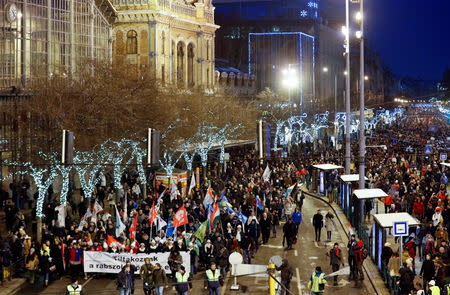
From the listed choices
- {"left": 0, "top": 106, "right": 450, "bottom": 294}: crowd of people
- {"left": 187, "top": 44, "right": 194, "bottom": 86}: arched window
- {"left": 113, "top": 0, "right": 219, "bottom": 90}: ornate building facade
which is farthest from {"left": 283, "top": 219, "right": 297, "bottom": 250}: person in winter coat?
{"left": 187, "top": 44, "right": 194, "bottom": 86}: arched window

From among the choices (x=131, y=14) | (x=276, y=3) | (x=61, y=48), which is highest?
(x=276, y=3)

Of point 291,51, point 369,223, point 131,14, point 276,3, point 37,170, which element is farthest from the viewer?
point 276,3

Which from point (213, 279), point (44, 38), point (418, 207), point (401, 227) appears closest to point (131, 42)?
point (44, 38)

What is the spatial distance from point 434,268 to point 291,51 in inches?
3677

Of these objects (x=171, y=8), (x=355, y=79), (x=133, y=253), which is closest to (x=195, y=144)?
(x=171, y=8)

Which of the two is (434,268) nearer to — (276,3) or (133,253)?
(133,253)

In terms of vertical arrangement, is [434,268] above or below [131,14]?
below

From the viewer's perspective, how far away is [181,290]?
816 inches

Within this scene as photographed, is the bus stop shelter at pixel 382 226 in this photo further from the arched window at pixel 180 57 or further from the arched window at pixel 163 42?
the arched window at pixel 180 57

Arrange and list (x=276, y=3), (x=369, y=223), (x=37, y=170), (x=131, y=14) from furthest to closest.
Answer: (x=276, y=3) < (x=131, y=14) < (x=369, y=223) < (x=37, y=170)

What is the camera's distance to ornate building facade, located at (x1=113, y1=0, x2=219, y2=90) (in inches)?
2633

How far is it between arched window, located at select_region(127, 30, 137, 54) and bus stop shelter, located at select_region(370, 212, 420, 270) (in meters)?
43.6

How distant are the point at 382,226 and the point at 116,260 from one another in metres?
7.99

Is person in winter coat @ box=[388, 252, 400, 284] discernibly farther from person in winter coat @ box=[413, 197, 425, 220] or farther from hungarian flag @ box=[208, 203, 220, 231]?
person in winter coat @ box=[413, 197, 425, 220]
